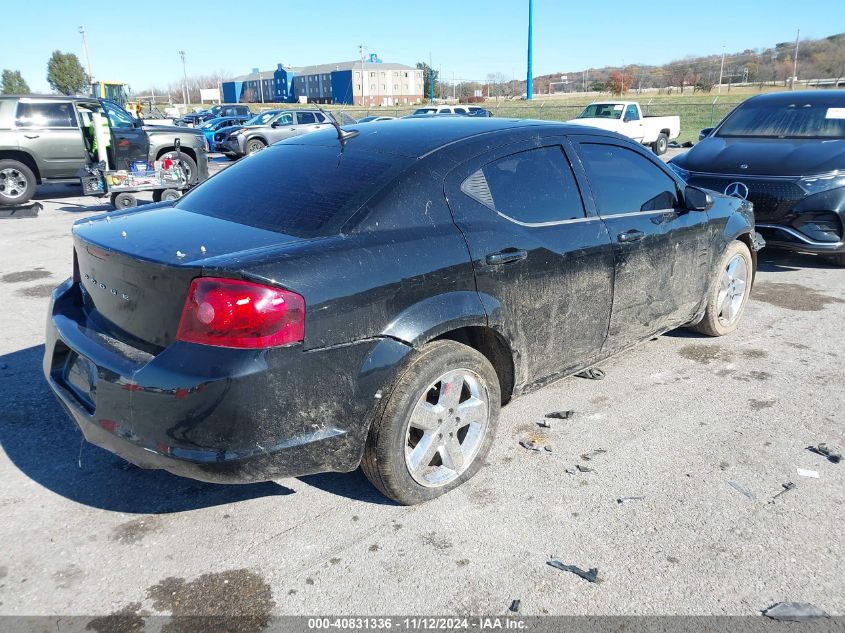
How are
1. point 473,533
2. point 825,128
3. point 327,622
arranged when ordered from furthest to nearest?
point 825,128, point 473,533, point 327,622

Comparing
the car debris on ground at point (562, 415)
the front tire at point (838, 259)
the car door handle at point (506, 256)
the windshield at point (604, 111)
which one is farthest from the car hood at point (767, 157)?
the windshield at point (604, 111)

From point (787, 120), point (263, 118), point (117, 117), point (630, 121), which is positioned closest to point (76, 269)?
point (787, 120)

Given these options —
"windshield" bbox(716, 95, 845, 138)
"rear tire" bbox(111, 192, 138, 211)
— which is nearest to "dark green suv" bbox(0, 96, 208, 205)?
"rear tire" bbox(111, 192, 138, 211)

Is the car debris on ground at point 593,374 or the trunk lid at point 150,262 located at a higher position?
the trunk lid at point 150,262

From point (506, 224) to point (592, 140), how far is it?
1.07m

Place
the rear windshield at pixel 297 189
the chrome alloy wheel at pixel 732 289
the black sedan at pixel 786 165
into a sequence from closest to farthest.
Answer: the rear windshield at pixel 297 189
the chrome alloy wheel at pixel 732 289
the black sedan at pixel 786 165

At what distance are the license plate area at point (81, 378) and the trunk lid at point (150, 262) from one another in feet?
0.58

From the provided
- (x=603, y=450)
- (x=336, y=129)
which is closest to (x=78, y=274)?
(x=336, y=129)

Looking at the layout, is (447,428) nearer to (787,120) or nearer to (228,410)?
(228,410)

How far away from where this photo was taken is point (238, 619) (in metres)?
2.45

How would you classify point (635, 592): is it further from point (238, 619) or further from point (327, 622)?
point (238, 619)

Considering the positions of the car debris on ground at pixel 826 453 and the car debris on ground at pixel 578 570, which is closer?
the car debris on ground at pixel 578 570

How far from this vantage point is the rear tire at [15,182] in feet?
39.4

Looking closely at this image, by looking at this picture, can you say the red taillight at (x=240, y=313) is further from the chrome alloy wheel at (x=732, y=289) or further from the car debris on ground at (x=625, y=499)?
the chrome alloy wheel at (x=732, y=289)
